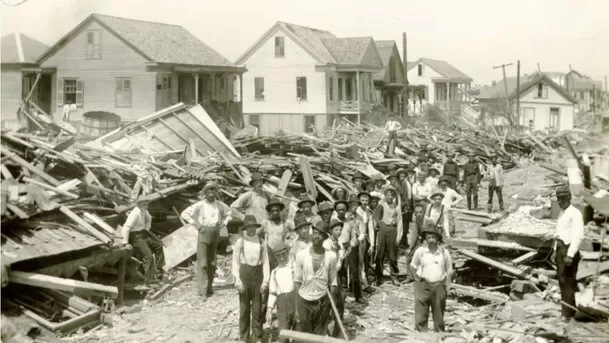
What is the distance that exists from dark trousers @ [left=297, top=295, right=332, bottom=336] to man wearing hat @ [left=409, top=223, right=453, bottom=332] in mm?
1382

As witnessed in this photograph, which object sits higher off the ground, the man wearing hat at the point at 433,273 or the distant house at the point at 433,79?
the distant house at the point at 433,79

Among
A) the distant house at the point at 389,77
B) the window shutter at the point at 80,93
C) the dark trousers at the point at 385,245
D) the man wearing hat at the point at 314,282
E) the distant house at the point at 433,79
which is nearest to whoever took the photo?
the man wearing hat at the point at 314,282

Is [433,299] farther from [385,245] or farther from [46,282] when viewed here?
[46,282]

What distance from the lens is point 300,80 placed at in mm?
43000

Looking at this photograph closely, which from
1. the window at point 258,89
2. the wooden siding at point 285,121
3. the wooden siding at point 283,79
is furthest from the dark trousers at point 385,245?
the window at point 258,89

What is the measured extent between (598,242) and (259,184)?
19.6ft

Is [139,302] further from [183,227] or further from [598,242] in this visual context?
[598,242]

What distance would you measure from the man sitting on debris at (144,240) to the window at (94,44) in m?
23.6

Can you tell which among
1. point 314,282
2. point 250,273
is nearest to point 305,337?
point 314,282

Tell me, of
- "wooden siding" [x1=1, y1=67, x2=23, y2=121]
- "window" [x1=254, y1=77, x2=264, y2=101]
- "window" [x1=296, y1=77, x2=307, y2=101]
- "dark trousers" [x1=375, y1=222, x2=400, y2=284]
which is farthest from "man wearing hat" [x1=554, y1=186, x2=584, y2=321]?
"window" [x1=254, y1=77, x2=264, y2=101]

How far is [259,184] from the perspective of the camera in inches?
448

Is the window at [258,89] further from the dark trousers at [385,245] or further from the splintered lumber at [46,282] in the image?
the splintered lumber at [46,282]

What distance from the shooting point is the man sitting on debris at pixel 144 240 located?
10.6 m

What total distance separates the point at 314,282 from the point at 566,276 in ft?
12.0
